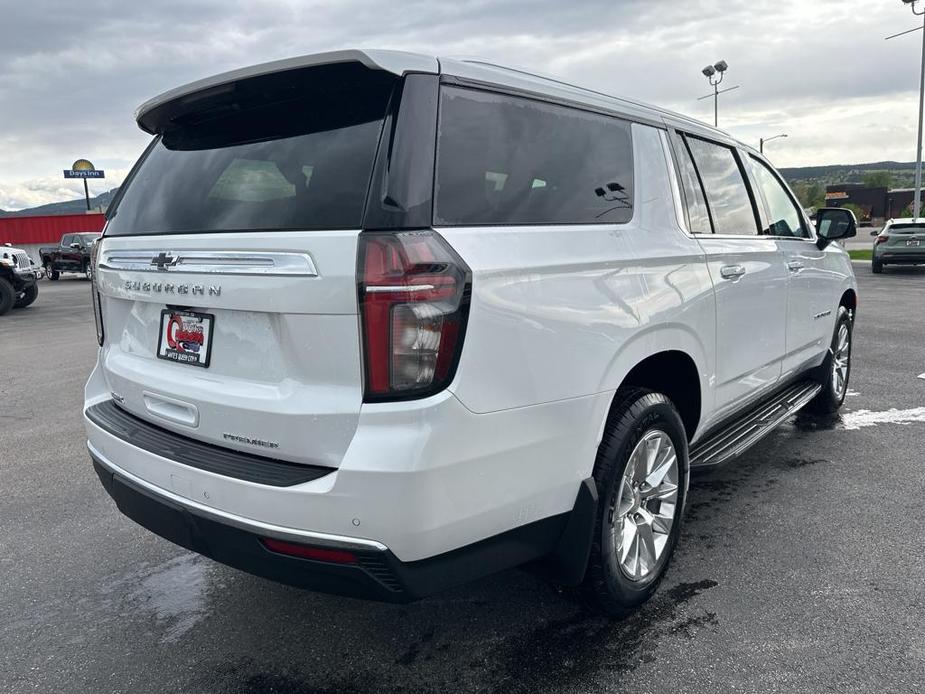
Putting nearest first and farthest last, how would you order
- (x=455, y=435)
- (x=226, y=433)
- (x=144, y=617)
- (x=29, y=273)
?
(x=455, y=435) < (x=226, y=433) < (x=144, y=617) < (x=29, y=273)

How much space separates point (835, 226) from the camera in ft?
15.5

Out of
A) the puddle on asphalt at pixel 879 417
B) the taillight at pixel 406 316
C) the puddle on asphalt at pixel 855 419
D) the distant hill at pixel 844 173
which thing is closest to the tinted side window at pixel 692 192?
the taillight at pixel 406 316

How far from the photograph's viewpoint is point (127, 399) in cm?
266

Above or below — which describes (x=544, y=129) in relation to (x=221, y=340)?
above

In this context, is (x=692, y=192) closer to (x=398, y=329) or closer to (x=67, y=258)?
(x=398, y=329)

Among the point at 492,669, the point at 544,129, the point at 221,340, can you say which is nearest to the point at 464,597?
the point at 492,669

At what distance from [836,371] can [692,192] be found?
2852mm

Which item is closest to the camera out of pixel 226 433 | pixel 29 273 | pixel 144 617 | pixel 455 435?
pixel 455 435

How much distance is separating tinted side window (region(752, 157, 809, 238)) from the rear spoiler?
2.63 meters

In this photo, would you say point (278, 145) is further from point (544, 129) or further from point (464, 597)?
point (464, 597)

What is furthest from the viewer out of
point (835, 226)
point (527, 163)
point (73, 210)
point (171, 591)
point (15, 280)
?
point (73, 210)

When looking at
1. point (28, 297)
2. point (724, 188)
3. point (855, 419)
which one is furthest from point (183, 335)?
point (28, 297)

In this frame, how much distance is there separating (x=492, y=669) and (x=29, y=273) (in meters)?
16.9

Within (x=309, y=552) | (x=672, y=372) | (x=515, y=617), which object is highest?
(x=672, y=372)
